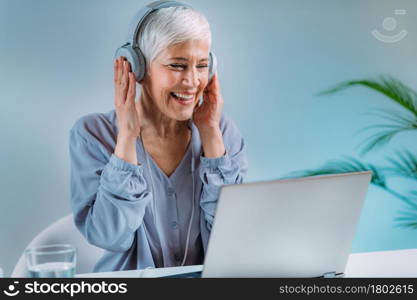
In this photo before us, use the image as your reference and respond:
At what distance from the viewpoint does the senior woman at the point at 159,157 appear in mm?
2184

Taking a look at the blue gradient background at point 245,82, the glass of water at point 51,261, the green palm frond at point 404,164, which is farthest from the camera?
the green palm frond at point 404,164

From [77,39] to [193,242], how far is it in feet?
4.54

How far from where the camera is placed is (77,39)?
3.24 metres

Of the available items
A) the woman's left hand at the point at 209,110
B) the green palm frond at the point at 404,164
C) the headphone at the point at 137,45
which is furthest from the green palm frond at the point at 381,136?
the headphone at the point at 137,45

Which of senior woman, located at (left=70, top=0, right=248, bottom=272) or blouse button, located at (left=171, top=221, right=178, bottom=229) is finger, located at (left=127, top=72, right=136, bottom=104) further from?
blouse button, located at (left=171, top=221, right=178, bottom=229)

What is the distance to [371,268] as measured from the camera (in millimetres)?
1844

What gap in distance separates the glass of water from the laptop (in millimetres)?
288

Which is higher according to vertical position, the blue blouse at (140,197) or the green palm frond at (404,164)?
the green palm frond at (404,164)

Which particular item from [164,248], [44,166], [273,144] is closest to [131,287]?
[164,248]

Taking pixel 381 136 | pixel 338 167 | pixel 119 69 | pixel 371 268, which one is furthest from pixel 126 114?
pixel 381 136

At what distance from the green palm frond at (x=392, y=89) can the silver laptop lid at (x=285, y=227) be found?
2207 mm

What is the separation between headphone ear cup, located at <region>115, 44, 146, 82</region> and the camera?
2363mm

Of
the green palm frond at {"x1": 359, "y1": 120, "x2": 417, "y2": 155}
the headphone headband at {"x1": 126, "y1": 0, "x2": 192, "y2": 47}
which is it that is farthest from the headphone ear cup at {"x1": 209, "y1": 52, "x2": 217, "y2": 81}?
the green palm frond at {"x1": 359, "y1": 120, "x2": 417, "y2": 155}

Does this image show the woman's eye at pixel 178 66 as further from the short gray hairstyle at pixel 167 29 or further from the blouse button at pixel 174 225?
the blouse button at pixel 174 225
